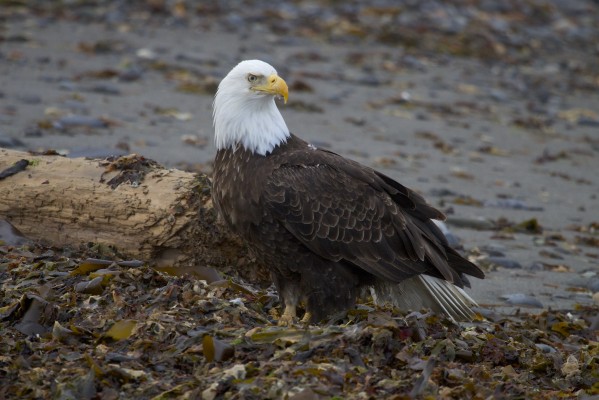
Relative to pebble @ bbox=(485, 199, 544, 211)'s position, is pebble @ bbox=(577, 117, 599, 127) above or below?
above

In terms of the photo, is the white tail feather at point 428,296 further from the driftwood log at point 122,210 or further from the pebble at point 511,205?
the pebble at point 511,205

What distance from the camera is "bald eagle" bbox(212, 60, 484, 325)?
502 centimetres

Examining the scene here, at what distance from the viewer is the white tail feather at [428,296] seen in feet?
17.8

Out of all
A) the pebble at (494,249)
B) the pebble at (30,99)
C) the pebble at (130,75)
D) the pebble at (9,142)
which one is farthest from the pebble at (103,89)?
the pebble at (494,249)

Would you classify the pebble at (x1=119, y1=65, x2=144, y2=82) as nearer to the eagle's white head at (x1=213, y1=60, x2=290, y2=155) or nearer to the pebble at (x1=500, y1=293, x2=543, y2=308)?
the eagle's white head at (x1=213, y1=60, x2=290, y2=155)

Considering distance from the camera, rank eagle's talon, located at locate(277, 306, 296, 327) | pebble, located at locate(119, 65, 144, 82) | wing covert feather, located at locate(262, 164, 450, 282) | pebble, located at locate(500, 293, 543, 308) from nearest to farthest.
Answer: eagle's talon, located at locate(277, 306, 296, 327) → wing covert feather, located at locate(262, 164, 450, 282) → pebble, located at locate(500, 293, 543, 308) → pebble, located at locate(119, 65, 144, 82)

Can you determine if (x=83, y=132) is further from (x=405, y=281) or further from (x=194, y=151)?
(x=405, y=281)

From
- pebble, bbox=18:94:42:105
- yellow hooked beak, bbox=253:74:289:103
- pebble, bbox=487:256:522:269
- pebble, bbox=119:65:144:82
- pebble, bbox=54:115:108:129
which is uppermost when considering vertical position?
yellow hooked beak, bbox=253:74:289:103

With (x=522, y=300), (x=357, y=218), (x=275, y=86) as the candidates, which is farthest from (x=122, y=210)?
(x=522, y=300)

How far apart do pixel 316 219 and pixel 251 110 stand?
74 centimetres

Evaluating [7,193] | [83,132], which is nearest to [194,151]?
[83,132]

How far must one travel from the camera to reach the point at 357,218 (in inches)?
205

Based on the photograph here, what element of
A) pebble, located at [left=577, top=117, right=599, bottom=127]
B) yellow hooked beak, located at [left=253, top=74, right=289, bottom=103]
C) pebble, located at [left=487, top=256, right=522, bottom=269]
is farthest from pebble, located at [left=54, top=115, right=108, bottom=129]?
pebble, located at [left=577, top=117, right=599, bottom=127]

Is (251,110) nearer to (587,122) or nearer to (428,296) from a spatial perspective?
(428,296)
